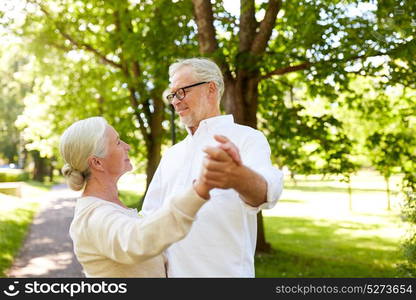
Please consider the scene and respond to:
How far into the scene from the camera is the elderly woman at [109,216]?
5.71ft

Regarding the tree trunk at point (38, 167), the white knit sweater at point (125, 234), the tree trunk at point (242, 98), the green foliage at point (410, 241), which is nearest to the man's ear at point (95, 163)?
the white knit sweater at point (125, 234)

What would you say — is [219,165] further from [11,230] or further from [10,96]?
[10,96]

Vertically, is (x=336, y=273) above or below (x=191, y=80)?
below

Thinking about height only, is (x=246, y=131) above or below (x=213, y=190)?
above

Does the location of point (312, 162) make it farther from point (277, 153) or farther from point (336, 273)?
point (336, 273)

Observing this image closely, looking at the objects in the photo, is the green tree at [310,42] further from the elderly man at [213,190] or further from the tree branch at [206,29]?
the elderly man at [213,190]

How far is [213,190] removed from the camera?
2479 mm

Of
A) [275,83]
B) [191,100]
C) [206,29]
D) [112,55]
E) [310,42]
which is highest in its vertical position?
[112,55]

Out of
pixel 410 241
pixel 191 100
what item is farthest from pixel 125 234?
pixel 410 241

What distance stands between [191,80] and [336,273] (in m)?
8.74

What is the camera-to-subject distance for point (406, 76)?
9102 mm

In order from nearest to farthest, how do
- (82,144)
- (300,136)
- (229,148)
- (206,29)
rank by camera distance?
(229,148)
(82,144)
(206,29)
(300,136)

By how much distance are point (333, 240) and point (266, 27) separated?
10.2 meters

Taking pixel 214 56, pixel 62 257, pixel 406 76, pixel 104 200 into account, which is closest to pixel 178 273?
pixel 104 200
